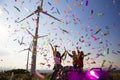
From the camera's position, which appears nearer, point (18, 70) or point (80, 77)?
point (80, 77)

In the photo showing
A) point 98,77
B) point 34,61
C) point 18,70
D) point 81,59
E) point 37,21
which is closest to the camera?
point 98,77

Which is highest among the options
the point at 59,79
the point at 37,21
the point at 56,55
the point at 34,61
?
the point at 37,21

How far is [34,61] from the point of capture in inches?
1243

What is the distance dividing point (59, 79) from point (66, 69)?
21.3 inches

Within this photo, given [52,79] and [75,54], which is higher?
[75,54]

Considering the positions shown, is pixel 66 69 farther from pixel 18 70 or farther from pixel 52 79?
pixel 18 70

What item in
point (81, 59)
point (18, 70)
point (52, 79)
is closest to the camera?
point (52, 79)

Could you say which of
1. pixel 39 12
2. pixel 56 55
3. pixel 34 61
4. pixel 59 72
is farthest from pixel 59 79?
pixel 39 12

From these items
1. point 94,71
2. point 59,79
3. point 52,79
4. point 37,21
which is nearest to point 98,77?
point 94,71

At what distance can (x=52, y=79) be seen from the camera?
5.40 meters

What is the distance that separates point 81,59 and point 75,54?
260 mm

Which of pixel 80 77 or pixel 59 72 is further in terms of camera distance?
pixel 59 72

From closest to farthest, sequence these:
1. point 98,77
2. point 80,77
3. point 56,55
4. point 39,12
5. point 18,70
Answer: point 98,77 < point 80,77 < point 56,55 < point 39,12 < point 18,70

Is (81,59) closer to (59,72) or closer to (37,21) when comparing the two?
(59,72)
